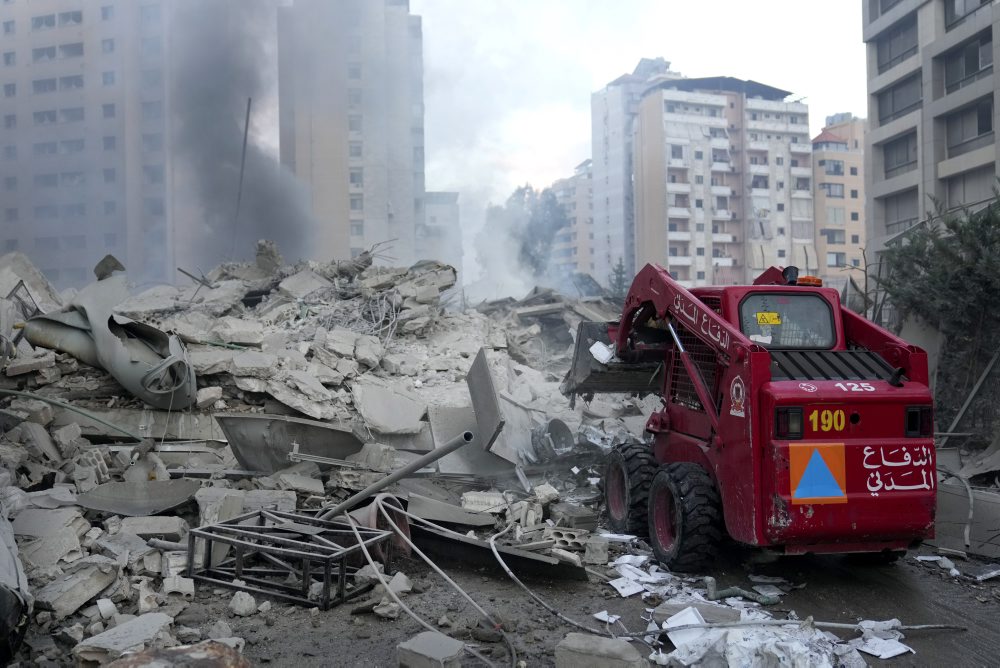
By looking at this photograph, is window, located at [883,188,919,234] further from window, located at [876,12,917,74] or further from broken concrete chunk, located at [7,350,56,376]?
broken concrete chunk, located at [7,350,56,376]

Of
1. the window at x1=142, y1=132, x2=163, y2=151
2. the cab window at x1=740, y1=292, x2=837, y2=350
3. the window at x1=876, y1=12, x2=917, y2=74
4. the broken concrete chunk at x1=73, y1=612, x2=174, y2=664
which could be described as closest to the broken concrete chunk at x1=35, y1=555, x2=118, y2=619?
the broken concrete chunk at x1=73, y1=612, x2=174, y2=664

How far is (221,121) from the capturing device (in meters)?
31.6

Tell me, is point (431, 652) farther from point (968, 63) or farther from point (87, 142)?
point (87, 142)

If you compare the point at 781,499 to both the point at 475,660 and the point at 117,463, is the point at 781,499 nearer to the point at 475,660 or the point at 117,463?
the point at 475,660

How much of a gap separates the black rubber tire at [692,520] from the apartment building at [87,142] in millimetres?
31758

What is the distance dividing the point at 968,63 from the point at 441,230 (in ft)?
96.8

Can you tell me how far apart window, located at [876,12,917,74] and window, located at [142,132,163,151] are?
30.4m

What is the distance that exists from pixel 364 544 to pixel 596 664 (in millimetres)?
1896

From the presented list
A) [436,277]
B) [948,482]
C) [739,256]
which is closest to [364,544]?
[948,482]

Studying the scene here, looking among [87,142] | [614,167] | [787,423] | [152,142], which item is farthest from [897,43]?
[87,142]

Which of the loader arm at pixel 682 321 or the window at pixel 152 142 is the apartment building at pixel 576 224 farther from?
the loader arm at pixel 682 321

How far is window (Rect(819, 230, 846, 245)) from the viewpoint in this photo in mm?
54281

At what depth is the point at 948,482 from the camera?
7.07 metres

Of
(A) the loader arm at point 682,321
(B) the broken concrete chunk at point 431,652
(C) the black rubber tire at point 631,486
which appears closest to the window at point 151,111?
(A) the loader arm at point 682,321
